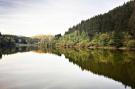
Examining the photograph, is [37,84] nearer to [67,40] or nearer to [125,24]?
[125,24]

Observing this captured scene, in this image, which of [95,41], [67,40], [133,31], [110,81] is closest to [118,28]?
[95,41]

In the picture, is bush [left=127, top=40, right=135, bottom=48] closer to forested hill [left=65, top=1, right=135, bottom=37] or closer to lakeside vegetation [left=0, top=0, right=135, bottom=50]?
lakeside vegetation [left=0, top=0, right=135, bottom=50]

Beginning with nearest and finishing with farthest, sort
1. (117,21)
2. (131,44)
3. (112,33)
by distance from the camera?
(131,44), (112,33), (117,21)

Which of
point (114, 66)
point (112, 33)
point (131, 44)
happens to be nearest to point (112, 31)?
point (112, 33)

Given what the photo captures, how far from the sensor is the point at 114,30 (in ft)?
378

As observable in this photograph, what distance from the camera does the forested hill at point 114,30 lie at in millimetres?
91675

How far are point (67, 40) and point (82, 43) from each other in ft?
109

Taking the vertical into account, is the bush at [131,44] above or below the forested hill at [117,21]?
below

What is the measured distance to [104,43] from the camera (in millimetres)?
104312

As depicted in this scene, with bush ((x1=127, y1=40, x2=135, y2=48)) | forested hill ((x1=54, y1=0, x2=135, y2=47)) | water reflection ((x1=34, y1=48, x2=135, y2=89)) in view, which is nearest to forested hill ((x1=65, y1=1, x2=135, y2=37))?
forested hill ((x1=54, y1=0, x2=135, y2=47))

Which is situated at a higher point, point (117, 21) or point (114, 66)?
point (117, 21)

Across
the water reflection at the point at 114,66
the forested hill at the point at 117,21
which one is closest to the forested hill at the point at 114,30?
the forested hill at the point at 117,21

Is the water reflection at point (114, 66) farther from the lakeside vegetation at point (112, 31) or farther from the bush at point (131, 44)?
the lakeside vegetation at point (112, 31)

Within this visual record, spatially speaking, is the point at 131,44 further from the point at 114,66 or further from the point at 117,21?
the point at 114,66
